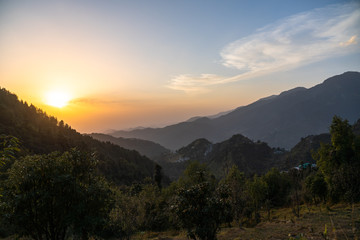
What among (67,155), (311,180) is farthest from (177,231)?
(67,155)

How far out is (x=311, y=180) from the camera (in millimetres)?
46312

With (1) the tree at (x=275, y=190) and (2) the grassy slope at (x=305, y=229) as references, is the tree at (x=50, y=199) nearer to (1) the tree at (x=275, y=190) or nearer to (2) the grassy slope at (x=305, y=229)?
(2) the grassy slope at (x=305, y=229)

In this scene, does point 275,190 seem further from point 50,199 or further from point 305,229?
point 50,199

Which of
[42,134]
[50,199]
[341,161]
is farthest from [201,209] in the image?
[42,134]

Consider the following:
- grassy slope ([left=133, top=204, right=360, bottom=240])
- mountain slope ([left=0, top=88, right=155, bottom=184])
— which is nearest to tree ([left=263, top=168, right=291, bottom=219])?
grassy slope ([left=133, top=204, right=360, bottom=240])

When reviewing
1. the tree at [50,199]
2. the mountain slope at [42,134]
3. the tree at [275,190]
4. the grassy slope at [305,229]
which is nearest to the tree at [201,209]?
the grassy slope at [305,229]

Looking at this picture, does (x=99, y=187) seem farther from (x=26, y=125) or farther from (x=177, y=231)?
(x=26, y=125)

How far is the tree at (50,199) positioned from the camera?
47.1 ft

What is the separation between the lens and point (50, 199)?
15.2 metres

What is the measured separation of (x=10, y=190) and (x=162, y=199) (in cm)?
4386

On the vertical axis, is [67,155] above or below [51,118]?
below

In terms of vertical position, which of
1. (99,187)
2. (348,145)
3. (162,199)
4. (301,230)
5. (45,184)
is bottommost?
(162,199)

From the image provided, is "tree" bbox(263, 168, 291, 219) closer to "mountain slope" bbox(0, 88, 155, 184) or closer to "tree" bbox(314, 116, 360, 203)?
"tree" bbox(314, 116, 360, 203)

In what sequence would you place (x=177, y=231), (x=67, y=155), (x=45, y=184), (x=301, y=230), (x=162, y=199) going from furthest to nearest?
(x=162, y=199) → (x=177, y=231) → (x=301, y=230) → (x=67, y=155) → (x=45, y=184)
